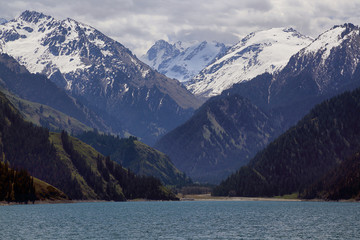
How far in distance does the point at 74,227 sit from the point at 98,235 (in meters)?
26.3

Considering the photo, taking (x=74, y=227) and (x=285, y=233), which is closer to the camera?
(x=285, y=233)

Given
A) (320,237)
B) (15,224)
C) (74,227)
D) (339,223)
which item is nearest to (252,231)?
(320,237)

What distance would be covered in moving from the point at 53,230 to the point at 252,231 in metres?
59.5

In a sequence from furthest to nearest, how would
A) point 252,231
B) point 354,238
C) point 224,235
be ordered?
point 252,231 < point 224,235 < point 354,238

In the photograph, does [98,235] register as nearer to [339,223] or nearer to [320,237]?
[320,237]

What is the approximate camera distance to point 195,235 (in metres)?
167

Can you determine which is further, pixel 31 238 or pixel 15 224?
pixel 15 224

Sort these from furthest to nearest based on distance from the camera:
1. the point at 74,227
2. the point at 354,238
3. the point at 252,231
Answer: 1. the point at 74,227
2. the point at 252,231
3. the point at 354,238

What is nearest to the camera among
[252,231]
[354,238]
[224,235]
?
[354,238]

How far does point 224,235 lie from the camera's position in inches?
6550

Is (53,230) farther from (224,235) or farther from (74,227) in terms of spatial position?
(224,235)

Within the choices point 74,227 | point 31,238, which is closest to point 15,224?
point 74,227

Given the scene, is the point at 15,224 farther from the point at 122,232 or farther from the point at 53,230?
the point at 122,232

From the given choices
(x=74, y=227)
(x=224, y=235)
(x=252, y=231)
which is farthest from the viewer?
(x=74, y=227)
